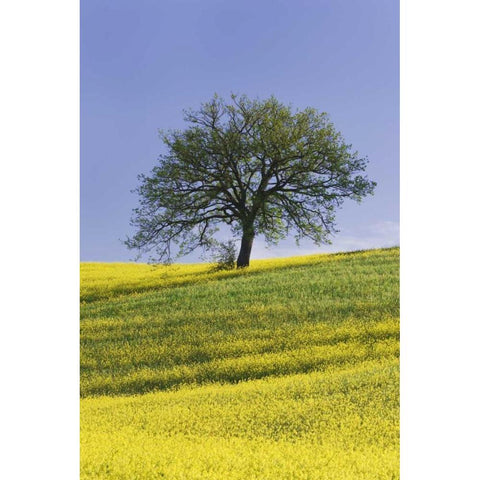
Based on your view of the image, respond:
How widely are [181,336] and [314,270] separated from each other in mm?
6139

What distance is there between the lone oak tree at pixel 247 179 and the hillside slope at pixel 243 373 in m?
1.29

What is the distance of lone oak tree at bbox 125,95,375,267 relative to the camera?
13.1m

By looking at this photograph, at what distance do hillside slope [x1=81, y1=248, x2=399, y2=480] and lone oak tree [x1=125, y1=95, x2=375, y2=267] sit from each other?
129cm

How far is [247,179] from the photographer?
14.5 metres

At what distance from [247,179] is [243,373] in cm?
669

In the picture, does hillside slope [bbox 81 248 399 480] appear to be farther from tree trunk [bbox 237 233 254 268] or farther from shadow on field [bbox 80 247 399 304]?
tree trunk [bbox 237 233 254 268]

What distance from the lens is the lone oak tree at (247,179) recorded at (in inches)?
516
